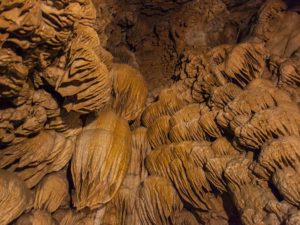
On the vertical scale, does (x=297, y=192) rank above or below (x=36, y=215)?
above

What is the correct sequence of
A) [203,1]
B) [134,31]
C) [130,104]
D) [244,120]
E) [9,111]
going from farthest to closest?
[134,31] < [203,1] < [130,104] < [244,120] < [9,111]

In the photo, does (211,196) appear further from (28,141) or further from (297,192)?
(28,141)

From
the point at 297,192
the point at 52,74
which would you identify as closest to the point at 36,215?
the point at 52,74

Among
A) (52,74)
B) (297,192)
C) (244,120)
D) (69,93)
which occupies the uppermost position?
(52,74)

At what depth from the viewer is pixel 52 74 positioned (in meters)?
2.36

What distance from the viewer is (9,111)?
2.24m

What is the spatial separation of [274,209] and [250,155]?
465 mm

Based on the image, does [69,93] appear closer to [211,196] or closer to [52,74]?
[52,74]

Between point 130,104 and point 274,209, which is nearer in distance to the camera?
point 274,209

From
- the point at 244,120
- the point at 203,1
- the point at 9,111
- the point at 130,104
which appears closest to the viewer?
the point at 9,111

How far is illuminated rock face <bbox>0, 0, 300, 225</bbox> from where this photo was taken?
2.11m

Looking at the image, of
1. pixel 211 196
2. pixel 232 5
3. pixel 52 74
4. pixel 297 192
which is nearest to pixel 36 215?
pixel 52 74

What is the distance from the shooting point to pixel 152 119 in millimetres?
3350

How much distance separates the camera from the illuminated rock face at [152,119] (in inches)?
82.9
